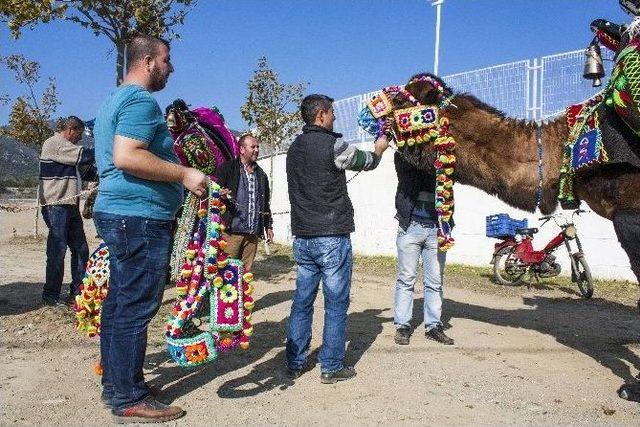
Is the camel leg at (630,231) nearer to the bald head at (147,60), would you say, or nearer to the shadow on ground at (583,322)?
the shadow on ground at (583,322)

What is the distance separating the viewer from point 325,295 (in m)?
4.52

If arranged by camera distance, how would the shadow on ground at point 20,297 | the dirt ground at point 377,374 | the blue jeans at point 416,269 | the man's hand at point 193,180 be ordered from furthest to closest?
the shadow on ground at point 20,297 → the blue jeans at point 416,269 → the dirt ground at point 377,374 → the man's hand at point 193,180

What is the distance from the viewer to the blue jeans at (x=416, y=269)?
5461mm

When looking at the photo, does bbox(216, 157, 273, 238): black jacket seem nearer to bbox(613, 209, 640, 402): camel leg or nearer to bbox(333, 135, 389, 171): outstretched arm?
bbox(333, 135, 389, 171): outstretched arm

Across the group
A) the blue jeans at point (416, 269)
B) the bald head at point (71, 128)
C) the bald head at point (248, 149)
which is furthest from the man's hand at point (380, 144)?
the bald head at point (71, 128)

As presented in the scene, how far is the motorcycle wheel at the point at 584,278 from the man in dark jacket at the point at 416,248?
387cm

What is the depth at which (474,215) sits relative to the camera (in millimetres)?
11844

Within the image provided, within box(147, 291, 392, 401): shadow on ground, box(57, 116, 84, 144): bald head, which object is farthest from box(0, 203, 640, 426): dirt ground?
box(57, 116, 84, 144): bald head

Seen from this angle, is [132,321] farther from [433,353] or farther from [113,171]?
[433,353]

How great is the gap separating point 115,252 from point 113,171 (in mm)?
493

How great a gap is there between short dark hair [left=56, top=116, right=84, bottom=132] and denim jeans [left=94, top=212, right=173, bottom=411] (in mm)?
3643

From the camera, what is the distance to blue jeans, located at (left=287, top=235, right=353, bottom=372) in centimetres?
443

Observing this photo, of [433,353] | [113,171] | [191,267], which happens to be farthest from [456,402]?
[113,171]

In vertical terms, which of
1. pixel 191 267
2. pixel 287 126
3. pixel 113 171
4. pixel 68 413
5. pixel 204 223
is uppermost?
pixel 287 126
